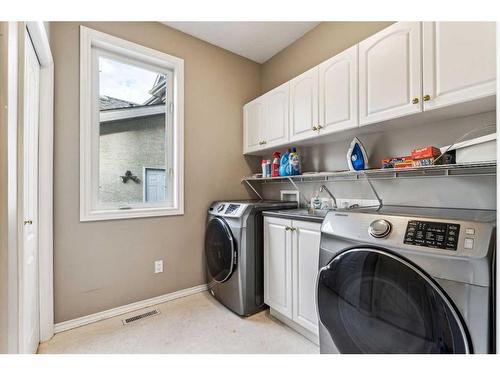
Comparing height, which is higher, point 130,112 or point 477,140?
point 130,112

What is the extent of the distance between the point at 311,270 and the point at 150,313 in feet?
4.62

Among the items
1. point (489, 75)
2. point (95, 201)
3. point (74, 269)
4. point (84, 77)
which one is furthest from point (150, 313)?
point (489, 75)

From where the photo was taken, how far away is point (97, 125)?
1.91 meters

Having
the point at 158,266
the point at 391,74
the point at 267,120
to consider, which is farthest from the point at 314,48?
the point at 158,266

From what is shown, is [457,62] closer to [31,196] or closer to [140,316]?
[31,196]

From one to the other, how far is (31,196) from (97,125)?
2.45ft

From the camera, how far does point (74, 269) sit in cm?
179

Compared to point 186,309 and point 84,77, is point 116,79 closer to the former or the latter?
point 84,77

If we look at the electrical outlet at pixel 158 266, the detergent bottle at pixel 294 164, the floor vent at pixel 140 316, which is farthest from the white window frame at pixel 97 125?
the detergent bottle at pixel 294 164

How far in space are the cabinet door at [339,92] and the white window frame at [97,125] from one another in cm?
132

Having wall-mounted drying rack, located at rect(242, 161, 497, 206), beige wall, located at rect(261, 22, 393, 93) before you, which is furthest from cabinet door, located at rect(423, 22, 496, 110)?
beige wall, located at rect(261, 22, 393, 93)

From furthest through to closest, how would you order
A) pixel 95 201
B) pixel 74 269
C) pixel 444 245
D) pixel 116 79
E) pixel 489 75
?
pixel 116 79 → pixel 95 201 → pixel 74 269 → pixel 489 75 → pixel 444 245

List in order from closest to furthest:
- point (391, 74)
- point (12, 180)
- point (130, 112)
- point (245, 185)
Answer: point (12, 180) → point (391, 74) → point (130, 112) → point (245, 185)

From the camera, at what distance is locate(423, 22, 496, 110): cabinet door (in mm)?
1060
